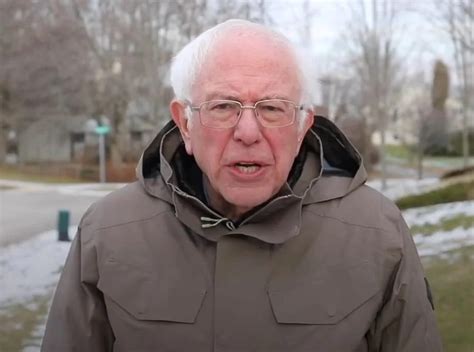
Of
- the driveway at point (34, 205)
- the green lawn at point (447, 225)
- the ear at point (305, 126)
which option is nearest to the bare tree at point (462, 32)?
the green lawn at point (447, 225)

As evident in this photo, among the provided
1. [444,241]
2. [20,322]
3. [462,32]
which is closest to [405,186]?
[444,241]

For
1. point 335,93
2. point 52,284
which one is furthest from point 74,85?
point 335,93

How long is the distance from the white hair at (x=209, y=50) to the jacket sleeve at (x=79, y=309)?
32 cm

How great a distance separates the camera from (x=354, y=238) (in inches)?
39.5

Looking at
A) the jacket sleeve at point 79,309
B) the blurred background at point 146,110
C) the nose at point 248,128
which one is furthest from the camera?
the blurred background at point 146,110

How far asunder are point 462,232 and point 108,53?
5.42 ft

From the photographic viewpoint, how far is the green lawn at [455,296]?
7.66 ft

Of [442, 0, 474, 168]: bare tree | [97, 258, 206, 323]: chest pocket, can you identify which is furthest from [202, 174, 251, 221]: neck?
[442, 0, 474, 168]: bare tree

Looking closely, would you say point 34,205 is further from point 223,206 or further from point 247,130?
point 247,130

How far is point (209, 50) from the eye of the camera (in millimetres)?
938

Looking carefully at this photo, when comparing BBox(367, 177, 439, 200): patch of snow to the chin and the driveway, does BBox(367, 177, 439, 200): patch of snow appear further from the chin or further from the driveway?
the chin

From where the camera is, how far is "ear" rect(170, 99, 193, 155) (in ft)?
3.28

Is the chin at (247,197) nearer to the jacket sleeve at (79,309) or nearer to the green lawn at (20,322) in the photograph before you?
the jacket sleeve at (79,309)

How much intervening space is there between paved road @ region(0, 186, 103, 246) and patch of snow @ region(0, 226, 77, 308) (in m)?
0.07
